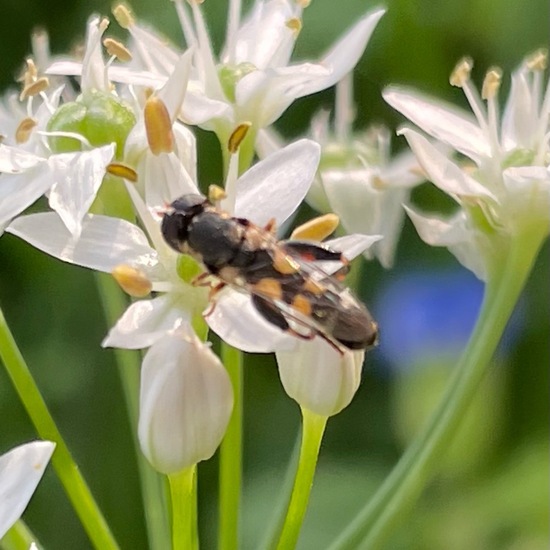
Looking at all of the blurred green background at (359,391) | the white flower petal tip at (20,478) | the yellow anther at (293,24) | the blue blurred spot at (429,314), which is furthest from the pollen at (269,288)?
the blue blurred spot at (429,314)

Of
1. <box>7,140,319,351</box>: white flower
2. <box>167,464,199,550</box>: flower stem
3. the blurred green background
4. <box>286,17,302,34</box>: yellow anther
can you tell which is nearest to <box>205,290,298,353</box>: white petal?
<box>7,140,319,351</box>: white flower

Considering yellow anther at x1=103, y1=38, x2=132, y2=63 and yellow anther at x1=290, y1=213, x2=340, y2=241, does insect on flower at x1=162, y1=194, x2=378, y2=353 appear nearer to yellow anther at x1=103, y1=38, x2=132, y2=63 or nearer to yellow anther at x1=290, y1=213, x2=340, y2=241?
yellow anther at x1=290, y1=213, x2=340, y2=241

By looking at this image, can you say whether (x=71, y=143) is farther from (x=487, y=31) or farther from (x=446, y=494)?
(x=487, y=31)

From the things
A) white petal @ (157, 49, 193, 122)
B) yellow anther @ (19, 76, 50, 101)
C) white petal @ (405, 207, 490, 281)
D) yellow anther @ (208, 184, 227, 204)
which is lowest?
white petal @ (405, 207, 490, 281)

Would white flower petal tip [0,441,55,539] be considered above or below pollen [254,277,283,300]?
below

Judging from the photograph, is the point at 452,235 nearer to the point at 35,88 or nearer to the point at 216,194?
the point at 216,194

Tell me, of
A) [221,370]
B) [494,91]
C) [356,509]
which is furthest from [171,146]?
[356,509]
